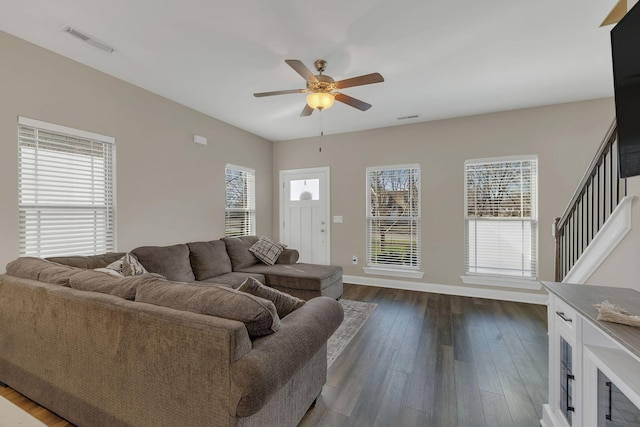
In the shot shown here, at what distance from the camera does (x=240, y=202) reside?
5023 millimetres

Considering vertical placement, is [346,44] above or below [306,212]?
above

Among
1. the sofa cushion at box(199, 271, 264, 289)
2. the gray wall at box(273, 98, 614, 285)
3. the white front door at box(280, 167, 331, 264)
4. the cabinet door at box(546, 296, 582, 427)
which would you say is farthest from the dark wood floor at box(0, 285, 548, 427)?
the white front door at box(280, 167, 331, 264)

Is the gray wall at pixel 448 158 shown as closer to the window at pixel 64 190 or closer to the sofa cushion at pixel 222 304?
the window at pixel 64 190

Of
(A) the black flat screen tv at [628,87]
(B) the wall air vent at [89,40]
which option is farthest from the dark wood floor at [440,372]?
(B) the wall air vent at [89,40]

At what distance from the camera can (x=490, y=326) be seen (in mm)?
3186

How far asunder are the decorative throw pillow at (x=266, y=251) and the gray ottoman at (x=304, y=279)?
0.73ft

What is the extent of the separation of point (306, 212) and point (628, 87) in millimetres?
4604

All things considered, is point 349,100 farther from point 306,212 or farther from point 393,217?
point 306,212

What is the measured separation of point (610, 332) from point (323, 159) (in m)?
4.75

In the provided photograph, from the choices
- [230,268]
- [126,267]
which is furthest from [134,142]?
[230,268]

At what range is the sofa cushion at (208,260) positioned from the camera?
11.5 ft

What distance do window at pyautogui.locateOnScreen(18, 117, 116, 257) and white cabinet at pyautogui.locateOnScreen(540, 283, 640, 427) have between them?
3.95 m

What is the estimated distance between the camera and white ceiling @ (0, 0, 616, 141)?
6.75ft

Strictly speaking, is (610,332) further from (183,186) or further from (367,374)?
(183,186)
